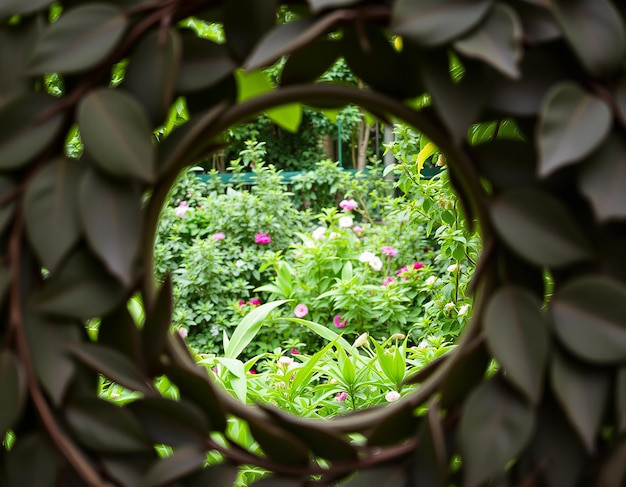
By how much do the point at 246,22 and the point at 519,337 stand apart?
304 mm

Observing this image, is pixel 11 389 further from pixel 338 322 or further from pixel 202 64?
pixel 338 322

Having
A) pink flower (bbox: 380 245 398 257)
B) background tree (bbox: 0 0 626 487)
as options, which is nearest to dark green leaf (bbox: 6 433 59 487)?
background tree (bbox: 0 0 626 487)

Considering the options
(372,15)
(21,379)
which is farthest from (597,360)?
(21,379)

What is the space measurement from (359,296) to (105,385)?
1172 millimetres

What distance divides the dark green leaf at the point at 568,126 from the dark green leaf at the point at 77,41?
1.02ft

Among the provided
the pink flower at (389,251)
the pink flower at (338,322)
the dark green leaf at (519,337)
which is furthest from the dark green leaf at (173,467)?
the pink flower at (389,251)

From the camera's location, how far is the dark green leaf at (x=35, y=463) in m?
0.50

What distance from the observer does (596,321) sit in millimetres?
469

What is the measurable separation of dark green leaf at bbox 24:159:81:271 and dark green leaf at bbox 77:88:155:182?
35 millimetres

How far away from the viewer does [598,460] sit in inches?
19.5

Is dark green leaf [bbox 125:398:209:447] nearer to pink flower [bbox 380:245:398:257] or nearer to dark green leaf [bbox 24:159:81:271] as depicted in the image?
dark green leaf [bbox 24:159:81:271]

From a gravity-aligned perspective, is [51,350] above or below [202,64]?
below

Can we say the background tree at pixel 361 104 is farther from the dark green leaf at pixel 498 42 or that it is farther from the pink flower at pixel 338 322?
the pink flower at pixel 338 322

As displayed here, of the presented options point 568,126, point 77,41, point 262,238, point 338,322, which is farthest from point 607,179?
point 262,238
